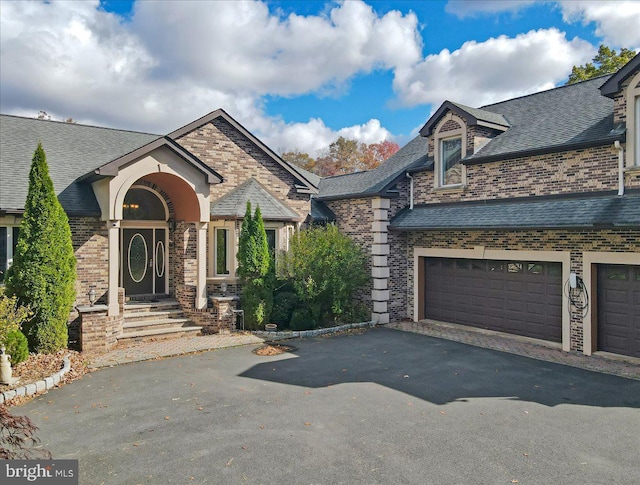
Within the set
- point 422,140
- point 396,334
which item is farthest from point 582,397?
point 422,140

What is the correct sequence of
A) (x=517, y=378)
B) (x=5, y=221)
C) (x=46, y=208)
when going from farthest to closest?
1. (x=5, y=221)
2. (x=46, y=208)
3. (x=517, y=378)

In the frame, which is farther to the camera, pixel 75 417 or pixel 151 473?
pixel 75 417

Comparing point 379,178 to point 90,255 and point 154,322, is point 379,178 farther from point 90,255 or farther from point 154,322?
point 90,255

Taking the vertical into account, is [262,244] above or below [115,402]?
above

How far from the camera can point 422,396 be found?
8.53m

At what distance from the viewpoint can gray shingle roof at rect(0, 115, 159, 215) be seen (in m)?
13.1

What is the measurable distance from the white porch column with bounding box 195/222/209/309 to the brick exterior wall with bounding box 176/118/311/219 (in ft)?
6.18

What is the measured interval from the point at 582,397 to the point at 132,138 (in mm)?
16646

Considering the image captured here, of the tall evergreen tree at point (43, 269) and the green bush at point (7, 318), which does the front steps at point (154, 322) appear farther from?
the green bush at point (7, 318)

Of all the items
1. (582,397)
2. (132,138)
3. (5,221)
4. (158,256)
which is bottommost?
(582,397)

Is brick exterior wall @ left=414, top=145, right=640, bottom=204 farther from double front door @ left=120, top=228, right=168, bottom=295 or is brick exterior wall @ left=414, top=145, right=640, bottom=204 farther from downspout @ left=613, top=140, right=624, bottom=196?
double front door @ left=120, top=228, right=168, bottom=295

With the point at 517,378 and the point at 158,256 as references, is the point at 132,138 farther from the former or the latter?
the point at 517,378

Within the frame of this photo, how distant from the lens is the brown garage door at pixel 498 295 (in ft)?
40.8

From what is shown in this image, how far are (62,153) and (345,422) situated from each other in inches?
524
